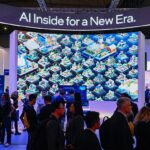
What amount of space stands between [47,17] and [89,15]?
1.47m

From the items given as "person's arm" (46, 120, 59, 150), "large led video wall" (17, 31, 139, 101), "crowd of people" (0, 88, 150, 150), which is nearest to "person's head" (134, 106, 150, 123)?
"crowd of people" (0, 88, 150, 150)

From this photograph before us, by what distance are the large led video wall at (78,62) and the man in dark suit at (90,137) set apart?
9866mm

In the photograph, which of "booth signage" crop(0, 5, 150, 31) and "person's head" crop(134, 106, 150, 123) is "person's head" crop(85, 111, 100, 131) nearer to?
"person's head" crop(134, 106, 150, 123)

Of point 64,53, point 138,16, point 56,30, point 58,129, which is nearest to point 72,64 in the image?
point 64,53

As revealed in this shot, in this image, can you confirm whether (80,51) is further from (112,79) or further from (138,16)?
(138,16)

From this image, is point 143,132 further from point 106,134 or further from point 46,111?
point 46,111

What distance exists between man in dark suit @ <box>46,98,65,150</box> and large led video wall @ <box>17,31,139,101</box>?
962cm

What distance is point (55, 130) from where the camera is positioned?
12.0 ft

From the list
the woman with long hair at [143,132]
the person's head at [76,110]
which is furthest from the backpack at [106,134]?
the person's head at [76,110]

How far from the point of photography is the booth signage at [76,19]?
12.9 m

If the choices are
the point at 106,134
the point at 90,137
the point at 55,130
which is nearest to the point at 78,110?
the point at 106,134

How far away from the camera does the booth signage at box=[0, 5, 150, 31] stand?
42.2 feet

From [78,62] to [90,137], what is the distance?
1028 cm

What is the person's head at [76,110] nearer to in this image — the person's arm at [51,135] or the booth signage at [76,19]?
the person's arm at [51,135]
